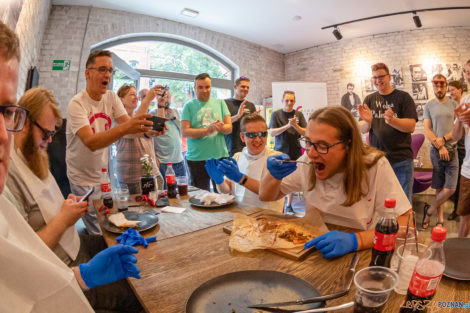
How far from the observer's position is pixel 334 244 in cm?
115

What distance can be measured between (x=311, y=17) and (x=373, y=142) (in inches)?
133

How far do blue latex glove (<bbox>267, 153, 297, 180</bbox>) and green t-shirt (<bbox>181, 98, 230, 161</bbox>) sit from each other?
→ 1.85 metres

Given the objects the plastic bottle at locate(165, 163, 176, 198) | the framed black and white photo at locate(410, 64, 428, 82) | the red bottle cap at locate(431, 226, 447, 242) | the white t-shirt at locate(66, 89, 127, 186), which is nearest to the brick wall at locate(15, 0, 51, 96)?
the white t-shirt at locate(66, 89, 127, 186)

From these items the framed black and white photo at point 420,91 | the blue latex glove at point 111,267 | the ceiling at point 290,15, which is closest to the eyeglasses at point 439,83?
the ceiling at point 290,15

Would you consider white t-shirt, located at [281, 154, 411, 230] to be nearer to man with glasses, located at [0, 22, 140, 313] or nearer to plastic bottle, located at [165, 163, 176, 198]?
plastic bottle, located at [165, 163, 176, 198]

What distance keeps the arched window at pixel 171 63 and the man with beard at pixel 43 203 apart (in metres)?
3.33

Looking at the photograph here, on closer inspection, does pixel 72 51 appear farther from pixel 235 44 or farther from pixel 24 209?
pixel 24 209

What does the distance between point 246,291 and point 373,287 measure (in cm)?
39

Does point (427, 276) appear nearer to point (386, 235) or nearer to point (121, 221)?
point (386, 235)

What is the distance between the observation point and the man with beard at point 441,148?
393cm

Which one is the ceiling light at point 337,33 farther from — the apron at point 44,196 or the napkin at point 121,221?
the apron at point 44,196

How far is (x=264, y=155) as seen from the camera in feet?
8.16

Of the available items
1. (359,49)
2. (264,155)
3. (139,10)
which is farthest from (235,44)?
(264,155)

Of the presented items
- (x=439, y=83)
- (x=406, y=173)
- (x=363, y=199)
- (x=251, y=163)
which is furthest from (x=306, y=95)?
(x=363, y=199)
